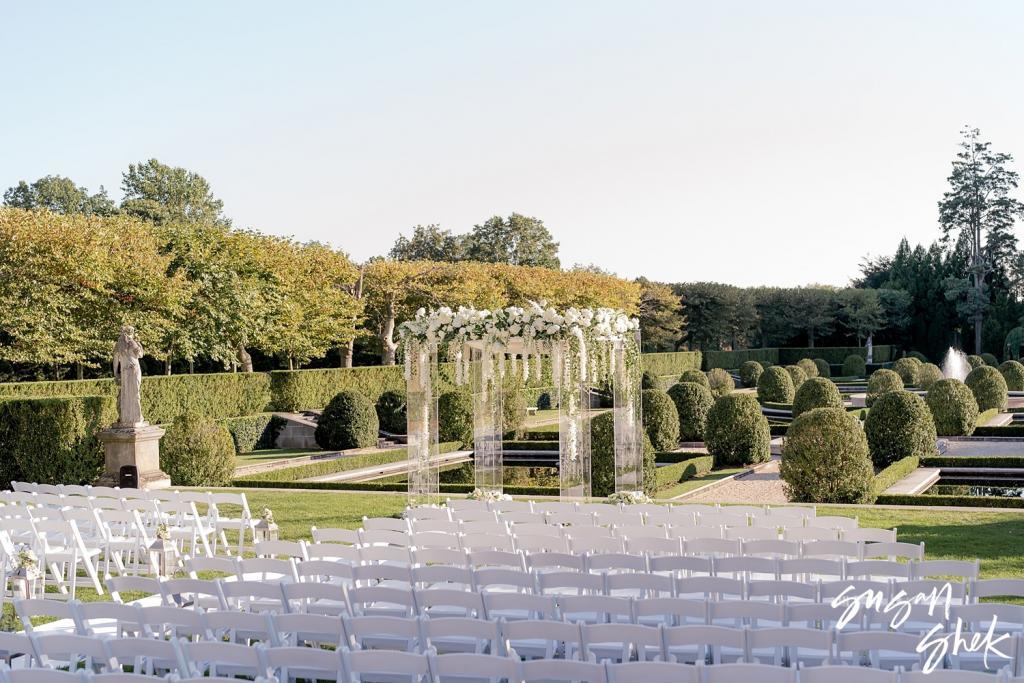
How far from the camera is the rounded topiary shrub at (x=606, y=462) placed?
1703 centimetres

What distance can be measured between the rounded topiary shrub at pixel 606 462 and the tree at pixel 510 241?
2151 inches

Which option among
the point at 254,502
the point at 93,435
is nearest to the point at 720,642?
the point at 254,502

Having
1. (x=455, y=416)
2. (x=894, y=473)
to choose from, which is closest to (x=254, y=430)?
(x=455, y=416)

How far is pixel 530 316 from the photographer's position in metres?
13.3

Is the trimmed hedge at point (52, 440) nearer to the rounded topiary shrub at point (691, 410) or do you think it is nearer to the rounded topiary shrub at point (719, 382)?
the rounded topiary shrub at point (691, 410)

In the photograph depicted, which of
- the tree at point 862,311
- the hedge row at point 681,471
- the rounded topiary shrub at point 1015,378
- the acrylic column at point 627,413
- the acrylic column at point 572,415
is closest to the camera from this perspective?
the acrylic column at point 572,415

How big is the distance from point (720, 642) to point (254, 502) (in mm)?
11353

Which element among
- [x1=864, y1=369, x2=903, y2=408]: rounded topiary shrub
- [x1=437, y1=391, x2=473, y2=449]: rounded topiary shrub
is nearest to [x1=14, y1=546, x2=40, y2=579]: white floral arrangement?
[x1=437, y1=391, x2=473, y2=449]: rounded topiary shrub

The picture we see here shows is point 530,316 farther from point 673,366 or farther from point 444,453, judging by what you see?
point 673,366

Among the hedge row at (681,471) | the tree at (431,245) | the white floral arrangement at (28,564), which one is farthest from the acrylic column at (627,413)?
the tree at (431,245)

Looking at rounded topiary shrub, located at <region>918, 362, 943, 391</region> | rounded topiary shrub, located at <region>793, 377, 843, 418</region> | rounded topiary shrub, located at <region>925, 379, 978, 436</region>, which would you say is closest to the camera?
rounded topiary shrub, located at <region>925, 379, 978, 436</region>

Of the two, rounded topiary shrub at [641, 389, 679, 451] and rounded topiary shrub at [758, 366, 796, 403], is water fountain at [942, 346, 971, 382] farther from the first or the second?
rounded topiary shrub at [641, 389, 679, 451]

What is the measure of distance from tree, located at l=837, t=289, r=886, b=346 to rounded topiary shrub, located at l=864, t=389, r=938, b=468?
41.7 m

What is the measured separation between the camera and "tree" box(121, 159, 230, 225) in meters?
68.4
